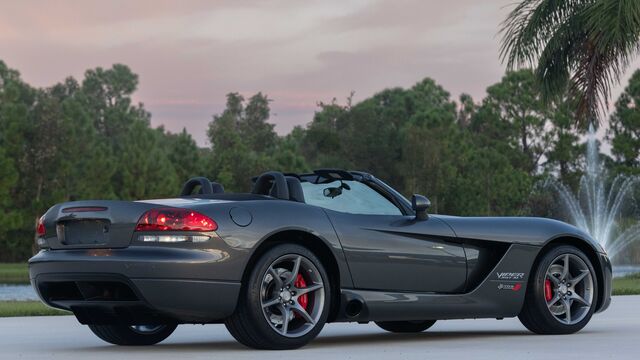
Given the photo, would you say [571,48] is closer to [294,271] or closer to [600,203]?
[294,271]

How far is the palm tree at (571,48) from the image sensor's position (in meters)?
21.8

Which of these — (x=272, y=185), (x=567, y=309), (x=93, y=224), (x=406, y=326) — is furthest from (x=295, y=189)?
(x=567, y=309)

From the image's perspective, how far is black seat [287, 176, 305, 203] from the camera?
29.7 ft

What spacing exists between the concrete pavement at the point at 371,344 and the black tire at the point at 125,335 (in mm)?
85

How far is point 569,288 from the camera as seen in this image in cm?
1010

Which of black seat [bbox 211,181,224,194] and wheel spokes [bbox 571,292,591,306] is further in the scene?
wheel spokes [bbox 571,292,591,306]

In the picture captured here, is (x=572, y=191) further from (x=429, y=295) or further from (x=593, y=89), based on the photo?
(x=429, y=295)

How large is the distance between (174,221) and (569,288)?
139 inches

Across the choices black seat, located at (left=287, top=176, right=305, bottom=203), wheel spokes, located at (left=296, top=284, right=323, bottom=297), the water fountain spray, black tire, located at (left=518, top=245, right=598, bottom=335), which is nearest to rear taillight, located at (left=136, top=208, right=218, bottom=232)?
wheel spokes, located at (left=296, top=284, right=323, bottom=297)

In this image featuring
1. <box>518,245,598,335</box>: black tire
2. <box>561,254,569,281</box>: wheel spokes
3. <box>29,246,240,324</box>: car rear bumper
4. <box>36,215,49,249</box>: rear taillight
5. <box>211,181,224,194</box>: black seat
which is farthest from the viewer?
<box>561,254,569,281</box>: wheel spokes

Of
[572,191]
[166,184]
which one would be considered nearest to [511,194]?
[572,191]

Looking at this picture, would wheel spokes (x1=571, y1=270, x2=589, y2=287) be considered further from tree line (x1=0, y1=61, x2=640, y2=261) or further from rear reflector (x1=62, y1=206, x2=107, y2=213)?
tree line (x1=0, y1=61, x2=640, y2=261)

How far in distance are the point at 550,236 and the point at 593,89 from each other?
43.8ft

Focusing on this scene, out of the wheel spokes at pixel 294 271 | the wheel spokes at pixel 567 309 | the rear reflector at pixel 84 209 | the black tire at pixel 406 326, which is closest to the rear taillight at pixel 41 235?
the rear reflector at pixel 84 209
